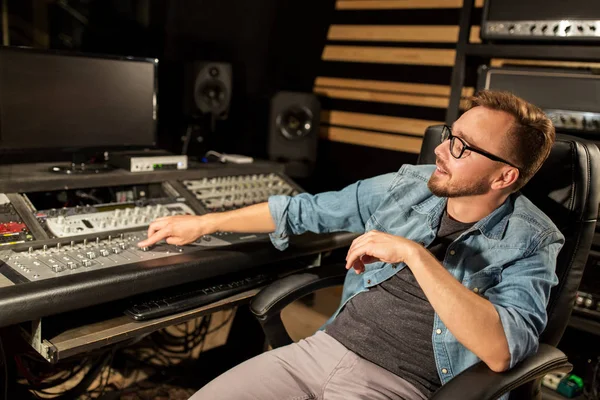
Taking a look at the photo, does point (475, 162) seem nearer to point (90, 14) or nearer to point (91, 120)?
point (91, 120)

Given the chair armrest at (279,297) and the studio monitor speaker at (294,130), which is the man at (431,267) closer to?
the chair armrest at (279,297)

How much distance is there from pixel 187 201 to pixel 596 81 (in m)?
1.46

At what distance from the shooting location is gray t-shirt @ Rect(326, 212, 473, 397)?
1429mm

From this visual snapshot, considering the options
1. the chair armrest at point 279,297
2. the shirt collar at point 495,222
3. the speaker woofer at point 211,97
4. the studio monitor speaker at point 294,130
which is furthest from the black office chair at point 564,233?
the studio monitor speaker at point 294,130

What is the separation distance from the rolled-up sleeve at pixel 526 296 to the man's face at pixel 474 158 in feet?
0.71

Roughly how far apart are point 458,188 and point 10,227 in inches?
48.7

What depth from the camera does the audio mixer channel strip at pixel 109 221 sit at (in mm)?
1424

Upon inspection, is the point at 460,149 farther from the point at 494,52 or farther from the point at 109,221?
the point at 109,221

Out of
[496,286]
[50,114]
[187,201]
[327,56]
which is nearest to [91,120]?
[50,114]

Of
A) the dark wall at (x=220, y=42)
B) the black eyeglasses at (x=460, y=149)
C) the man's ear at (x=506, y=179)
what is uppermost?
the dark wall at (x=220, y=42)

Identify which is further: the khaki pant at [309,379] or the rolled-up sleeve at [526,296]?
the khaki pant at [309,379]

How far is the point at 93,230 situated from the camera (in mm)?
1641

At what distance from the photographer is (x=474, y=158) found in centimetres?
141

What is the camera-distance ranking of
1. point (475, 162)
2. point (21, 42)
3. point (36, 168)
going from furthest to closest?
point (21, 42) → point (36, 168) → point (475, 162)
